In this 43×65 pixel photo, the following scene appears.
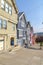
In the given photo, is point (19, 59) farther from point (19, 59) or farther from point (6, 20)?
point (6, 20)

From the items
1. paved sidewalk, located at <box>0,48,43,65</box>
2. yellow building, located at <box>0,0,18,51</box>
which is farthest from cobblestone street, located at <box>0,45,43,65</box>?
yellow building, located at <box>0,0,18,51</box>

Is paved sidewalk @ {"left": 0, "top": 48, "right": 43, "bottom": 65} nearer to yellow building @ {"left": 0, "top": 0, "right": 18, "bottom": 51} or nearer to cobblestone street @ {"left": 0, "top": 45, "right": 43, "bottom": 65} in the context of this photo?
cobblestone street @ {"left": 0, "top": 45, "right": 43, "bottom": 65}

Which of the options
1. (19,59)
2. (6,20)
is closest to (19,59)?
(19,59)

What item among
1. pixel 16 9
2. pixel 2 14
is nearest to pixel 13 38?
pixel 16 9

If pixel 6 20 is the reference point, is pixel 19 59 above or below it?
below

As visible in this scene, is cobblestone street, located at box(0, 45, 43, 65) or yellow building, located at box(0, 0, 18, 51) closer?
cobblestone street, located at box(0, 45, 43, 65)

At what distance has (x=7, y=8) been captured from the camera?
A: 25859 mm

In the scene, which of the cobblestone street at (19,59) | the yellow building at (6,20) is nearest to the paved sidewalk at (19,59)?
the cobblestone street at (19,59)

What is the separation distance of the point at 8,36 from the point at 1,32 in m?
3.29

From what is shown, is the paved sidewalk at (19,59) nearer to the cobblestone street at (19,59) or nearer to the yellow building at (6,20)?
the cobblestone street at (19,59)

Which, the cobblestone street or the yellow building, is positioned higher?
the yellow building

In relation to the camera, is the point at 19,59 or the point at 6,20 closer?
the point at 19,59

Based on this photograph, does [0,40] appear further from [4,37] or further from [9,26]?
[9,26]

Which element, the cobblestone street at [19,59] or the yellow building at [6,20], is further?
the yellow building at [6,20]
